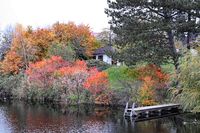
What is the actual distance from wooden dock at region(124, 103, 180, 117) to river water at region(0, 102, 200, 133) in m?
1.04

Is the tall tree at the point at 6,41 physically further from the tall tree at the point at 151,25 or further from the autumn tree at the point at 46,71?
the tall tree at the point at 151,25

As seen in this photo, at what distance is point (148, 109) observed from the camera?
1554 inches

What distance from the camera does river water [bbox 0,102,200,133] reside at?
109 ft

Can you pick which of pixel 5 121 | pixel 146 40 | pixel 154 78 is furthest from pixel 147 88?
pixel 5 121

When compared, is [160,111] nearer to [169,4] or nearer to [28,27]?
[169,4]

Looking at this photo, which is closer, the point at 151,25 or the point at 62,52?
the point at 151,25

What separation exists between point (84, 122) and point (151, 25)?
39.2 ft

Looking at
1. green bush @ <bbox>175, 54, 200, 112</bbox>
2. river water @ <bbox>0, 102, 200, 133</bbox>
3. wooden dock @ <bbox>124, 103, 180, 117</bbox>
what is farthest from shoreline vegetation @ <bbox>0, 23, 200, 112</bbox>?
river water @ <bbox>0, 102, 200, 133</bbox>

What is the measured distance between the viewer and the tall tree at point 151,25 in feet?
128

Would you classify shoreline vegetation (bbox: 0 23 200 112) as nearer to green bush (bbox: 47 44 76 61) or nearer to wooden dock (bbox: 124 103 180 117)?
green bush (bbox: 47 44 76 61)

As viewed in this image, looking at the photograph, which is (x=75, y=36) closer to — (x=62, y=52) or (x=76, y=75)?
(x=62, y=52)

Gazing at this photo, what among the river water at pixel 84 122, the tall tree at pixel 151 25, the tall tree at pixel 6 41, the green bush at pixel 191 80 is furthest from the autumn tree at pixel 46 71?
the green bush at pixel 191 80

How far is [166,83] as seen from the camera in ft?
138

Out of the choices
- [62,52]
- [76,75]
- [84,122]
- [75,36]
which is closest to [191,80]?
[84,122]
